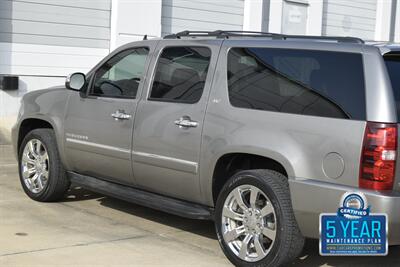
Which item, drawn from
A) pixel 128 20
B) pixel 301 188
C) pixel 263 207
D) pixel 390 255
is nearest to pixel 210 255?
pixel 263 207

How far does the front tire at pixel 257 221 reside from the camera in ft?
15.4

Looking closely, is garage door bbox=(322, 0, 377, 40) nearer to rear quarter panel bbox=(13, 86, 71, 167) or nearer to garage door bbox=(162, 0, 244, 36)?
garage door bbox=(162, 0, 244, 36)

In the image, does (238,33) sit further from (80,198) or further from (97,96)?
(80,198)

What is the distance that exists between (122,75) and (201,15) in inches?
304

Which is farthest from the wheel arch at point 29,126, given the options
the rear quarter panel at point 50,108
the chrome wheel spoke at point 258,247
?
the chrome wheel spoke at point 258,247

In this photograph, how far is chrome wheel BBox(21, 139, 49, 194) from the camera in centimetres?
696

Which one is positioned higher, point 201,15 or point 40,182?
point 201,15

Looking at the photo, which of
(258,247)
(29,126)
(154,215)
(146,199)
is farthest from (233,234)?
(29,126)

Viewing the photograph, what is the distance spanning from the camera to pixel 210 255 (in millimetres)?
5383

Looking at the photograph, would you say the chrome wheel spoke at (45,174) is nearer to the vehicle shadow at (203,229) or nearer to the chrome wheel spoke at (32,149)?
A: the chrome wheel spoke at (32,149)

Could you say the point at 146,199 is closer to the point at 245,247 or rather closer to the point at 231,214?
the point at 231,214

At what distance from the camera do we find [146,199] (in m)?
5.85

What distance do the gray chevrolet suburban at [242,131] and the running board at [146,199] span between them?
0.01 meters

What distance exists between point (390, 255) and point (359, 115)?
176 cm
